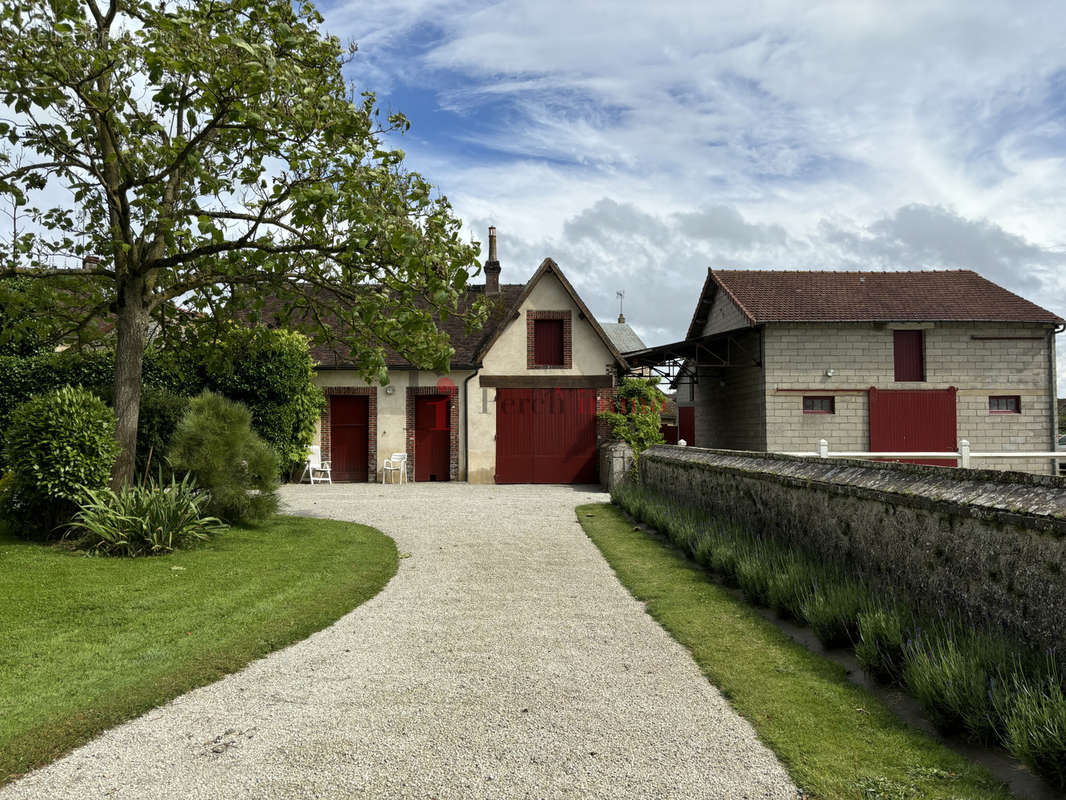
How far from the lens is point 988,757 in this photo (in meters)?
3.47

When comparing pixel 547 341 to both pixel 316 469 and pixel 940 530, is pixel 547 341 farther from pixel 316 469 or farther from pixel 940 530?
pixel 940 530

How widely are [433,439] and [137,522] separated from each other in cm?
1224

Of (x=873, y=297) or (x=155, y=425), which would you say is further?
(x=873, y=297)

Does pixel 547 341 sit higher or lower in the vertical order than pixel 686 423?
higher

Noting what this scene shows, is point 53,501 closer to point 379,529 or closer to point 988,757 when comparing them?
point 379,529

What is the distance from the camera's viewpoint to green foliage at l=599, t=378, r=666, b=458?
1861cm

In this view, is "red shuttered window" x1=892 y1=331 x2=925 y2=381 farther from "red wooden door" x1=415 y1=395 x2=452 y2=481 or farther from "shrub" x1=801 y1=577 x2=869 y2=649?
"shrub" x1=801 y1=577 x2=869 y2=649

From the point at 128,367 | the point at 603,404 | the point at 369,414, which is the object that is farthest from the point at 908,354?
the point at 128,367

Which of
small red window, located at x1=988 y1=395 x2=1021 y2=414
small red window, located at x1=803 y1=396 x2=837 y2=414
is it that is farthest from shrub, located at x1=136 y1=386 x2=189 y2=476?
small red window, located at x1=988 y1=395 x2=1021 y2=414

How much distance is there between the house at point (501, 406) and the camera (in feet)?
66.5

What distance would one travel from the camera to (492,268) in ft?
72.9

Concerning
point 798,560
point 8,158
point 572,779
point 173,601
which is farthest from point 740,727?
point 8,158

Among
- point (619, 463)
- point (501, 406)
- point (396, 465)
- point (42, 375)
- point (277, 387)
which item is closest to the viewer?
point (42, 375)

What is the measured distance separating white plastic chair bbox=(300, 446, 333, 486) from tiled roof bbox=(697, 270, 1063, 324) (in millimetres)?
12187
